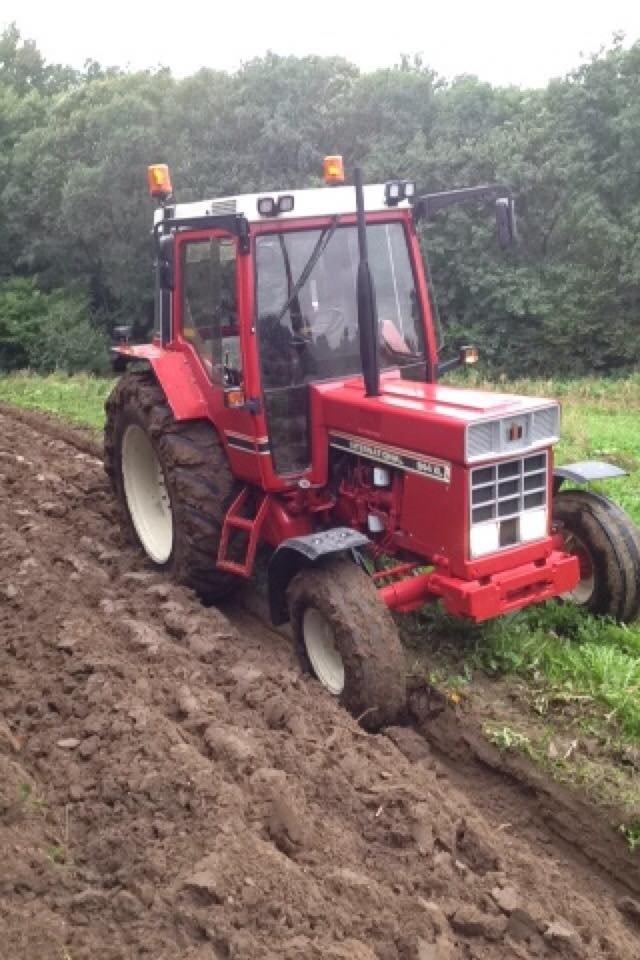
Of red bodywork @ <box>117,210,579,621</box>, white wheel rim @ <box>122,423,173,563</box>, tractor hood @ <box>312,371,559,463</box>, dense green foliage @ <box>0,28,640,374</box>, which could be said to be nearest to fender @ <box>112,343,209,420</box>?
red bodywork @ <box>117,210,579,621</box>

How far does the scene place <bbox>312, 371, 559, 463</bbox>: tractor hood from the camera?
16.3ft

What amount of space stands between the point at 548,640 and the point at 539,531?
675 mm

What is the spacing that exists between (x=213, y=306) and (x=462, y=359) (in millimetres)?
1531

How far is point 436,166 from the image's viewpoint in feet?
79.6

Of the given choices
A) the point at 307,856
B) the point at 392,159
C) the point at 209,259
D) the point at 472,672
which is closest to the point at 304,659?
the point at 472,672

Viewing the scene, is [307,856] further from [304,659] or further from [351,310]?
[351,310]

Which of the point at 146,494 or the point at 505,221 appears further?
the point at 146,494

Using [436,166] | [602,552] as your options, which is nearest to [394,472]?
[602,552]

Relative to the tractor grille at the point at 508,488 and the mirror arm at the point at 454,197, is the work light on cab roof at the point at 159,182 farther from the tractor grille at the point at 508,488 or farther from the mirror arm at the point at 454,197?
the tractor grille at the point at 508,488

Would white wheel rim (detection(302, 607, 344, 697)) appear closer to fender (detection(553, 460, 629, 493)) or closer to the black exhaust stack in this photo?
the black exhaust stack

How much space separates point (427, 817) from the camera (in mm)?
3982

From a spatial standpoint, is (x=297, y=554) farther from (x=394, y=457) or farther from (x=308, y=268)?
(x=308, y=268)

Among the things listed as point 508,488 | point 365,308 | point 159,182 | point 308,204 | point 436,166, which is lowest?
point 508,488

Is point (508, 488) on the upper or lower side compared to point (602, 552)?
upper
